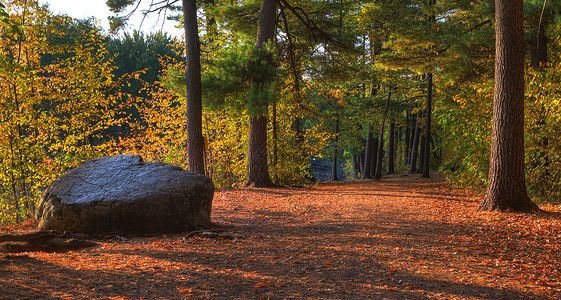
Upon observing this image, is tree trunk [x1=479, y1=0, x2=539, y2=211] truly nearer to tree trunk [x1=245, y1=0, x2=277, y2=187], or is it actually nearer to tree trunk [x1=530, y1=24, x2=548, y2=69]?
tree trunk [x1=530, y1=24, x2=548, y2=69]

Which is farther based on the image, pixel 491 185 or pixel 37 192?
pixel 37 192

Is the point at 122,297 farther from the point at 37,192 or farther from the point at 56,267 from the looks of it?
the point at 37,192

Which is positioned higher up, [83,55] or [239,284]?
[83,55]

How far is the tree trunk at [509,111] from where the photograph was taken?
7.48 m

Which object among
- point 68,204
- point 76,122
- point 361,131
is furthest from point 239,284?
point 361,131

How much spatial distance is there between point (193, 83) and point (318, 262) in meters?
7.01

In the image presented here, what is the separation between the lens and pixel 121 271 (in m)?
3.92

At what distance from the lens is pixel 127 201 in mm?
5664

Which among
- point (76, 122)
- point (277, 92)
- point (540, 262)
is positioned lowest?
point (540, 262)

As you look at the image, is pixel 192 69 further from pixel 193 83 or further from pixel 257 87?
pixel 257 87

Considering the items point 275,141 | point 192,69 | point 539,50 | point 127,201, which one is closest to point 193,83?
point 192,69

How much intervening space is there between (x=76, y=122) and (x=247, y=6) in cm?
620

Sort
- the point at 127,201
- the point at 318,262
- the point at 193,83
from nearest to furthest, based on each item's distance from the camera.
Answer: the point at 318,262 < the point at 127,201 < the point at 193,83

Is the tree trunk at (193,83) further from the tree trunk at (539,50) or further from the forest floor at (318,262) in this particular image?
the tree trunk at (539,50)
